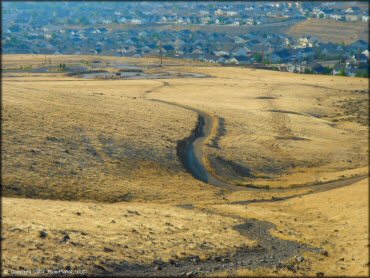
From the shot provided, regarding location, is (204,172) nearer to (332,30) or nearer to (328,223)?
(328,223)

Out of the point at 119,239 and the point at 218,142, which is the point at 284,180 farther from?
the point at 119,239

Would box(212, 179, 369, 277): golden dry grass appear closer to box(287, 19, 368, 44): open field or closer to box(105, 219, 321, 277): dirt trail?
box(105, 219, 321, 277): dirt trail

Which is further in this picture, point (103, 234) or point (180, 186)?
point (180, 186)

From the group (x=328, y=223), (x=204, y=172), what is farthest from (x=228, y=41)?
(x=328, y=223)

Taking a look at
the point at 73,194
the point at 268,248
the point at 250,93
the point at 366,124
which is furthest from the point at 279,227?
the point at 250,93

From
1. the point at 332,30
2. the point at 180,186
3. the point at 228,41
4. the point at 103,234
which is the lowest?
the point at 180,186

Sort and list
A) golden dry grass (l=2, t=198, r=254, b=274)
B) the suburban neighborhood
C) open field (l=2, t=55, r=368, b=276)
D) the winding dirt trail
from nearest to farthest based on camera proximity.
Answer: golden dry grass (l=2, t=198, r=254, b=274) < open field (l=2, t=55, r=368, b=276) < the winding dirt trail < the suburban neighborhood

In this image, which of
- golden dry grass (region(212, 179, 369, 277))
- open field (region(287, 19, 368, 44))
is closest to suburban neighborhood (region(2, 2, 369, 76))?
open field (region(287, 19, 368, 44))

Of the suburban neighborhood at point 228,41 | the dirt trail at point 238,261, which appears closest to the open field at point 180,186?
the dirt trail at point 238,261
